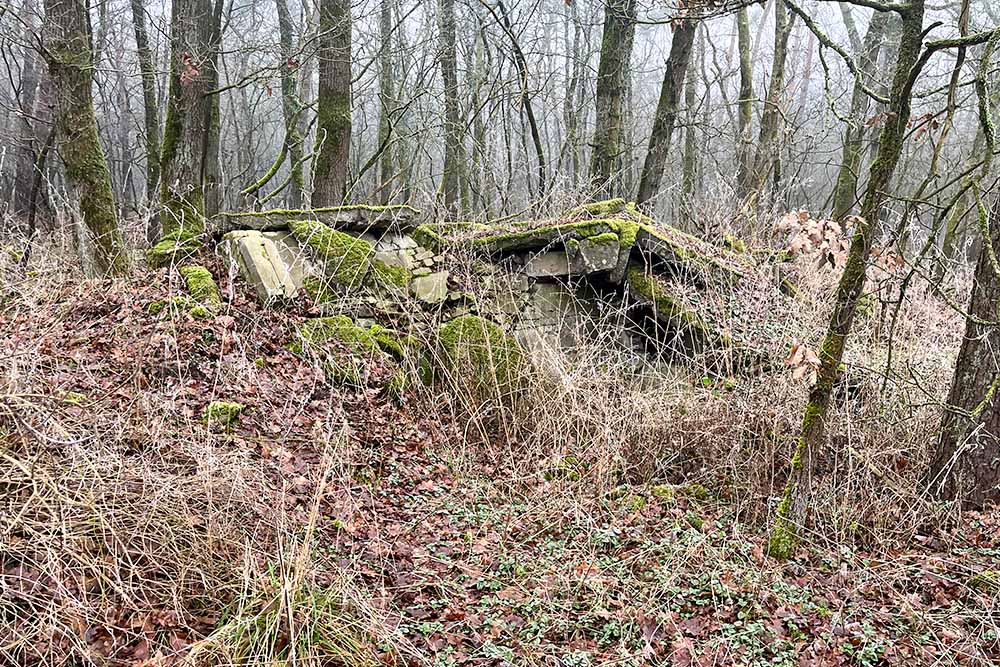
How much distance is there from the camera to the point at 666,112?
29.9ft

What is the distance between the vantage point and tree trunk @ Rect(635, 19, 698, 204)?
8.97 metres

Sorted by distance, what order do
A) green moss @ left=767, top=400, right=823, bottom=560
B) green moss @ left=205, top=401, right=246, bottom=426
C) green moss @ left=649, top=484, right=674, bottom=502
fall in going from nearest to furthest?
green moss @ left=767, top=400, right=823, bottom=560
green moss @ left=205, top=401, right=246, bottom=426
green moss @ left=649, top=484, right=674, bottom=502

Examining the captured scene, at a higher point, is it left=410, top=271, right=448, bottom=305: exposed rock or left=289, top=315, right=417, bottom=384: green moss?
left=410, top=271, right=448, bottom=305: exposed rock

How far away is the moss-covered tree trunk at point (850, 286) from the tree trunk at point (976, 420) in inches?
30.0

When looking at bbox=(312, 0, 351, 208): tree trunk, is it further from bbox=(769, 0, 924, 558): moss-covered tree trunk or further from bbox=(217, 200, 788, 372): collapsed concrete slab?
bbox=(769, 0, 924, 558): moss-covered tree trunk

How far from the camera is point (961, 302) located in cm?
627

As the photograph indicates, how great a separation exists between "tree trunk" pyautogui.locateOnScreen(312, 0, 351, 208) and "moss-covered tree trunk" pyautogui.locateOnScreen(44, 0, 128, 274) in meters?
2.40

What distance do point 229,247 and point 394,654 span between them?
13.3ft

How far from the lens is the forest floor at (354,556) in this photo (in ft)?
9.27

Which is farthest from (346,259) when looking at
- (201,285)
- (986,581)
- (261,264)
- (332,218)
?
(986,581)

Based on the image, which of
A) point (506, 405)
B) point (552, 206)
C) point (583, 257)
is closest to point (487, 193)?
point (552, 206)

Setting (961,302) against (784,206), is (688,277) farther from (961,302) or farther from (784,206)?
(784,206)

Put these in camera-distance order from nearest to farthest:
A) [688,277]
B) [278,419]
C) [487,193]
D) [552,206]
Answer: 1. [278,419]
2. [688,277]
3. [552,206]
4. [487,193]

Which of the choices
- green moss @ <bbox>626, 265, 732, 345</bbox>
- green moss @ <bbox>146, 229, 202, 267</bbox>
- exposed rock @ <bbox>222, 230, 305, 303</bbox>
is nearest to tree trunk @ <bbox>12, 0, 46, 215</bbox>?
green moss @ <bbox>146, 229, 202, 267</bbox>
